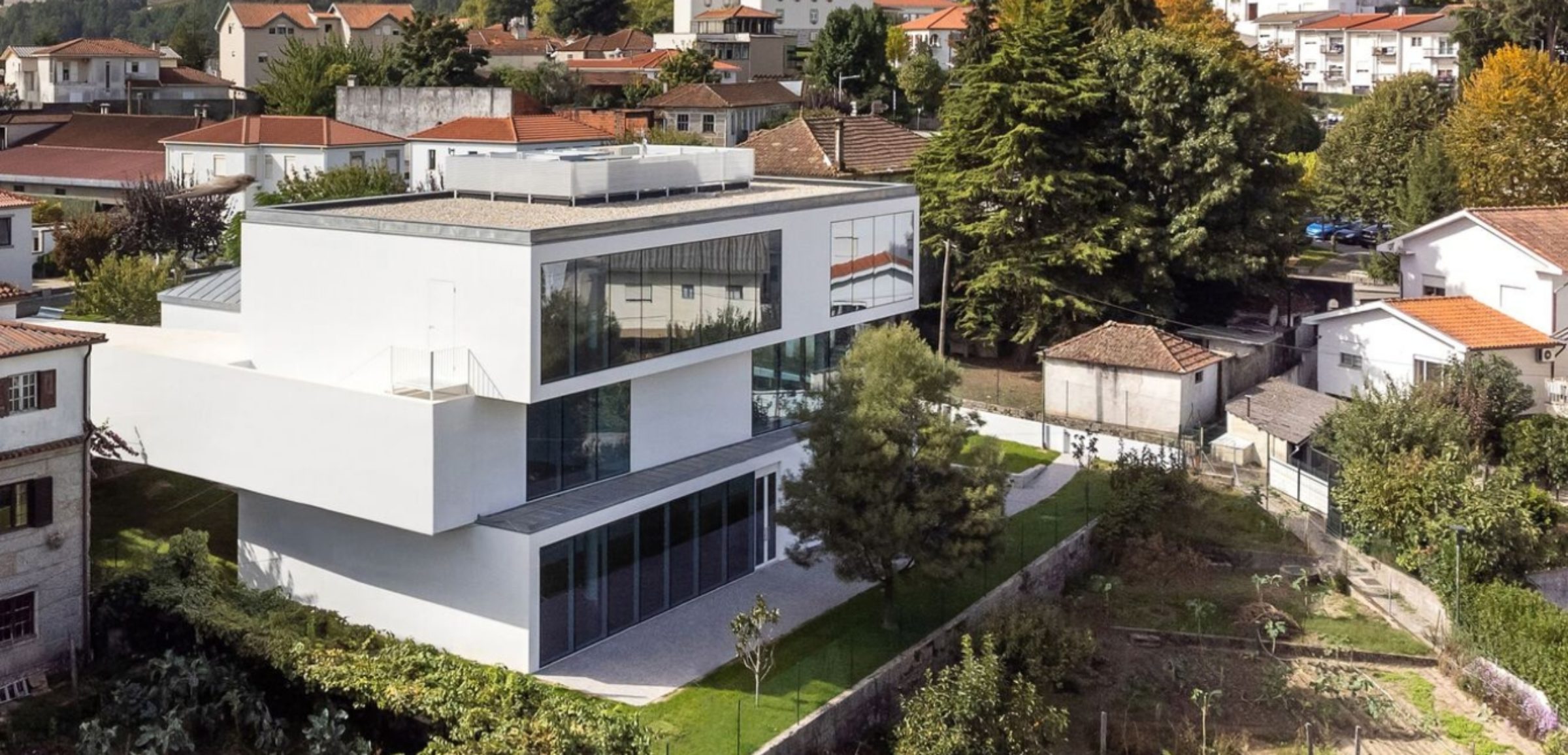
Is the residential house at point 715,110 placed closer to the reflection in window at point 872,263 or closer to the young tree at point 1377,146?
the young tree at point 1377,146

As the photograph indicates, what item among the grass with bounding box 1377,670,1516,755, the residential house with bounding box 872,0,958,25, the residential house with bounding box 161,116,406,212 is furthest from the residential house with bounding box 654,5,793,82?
the grass with bounding box 1377,670,1516,755

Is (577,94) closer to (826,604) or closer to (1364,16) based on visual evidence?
(1364,16)

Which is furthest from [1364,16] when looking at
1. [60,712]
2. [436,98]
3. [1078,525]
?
[60,712]

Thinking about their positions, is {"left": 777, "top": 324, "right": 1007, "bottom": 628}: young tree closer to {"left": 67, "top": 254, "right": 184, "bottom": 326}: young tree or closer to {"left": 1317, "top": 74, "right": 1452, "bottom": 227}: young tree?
{"left": 67, "top": 254, "right": 184, "bottom": 326}: young tree

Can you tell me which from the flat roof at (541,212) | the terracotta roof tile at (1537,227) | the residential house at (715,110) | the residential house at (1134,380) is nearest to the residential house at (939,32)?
the residential house at (715,110)

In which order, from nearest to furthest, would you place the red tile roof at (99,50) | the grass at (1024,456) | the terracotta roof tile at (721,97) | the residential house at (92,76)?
1. the grass at (1024,456)
2. the terracotta roof tile at (721,97)
3. the red tile roof at (99,50)
4. the residential house at (92,76)

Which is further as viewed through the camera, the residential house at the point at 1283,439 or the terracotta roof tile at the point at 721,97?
the terracotta roof tile at the point at 721,97
